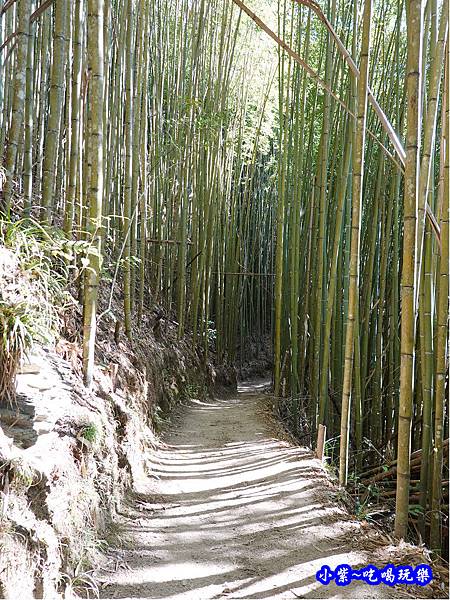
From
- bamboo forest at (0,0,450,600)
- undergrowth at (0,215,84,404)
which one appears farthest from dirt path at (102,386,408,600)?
undergrowth at (0,215,84,404)

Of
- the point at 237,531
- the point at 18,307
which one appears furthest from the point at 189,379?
the point at 18,307

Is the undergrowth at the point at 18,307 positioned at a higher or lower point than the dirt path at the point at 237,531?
higher

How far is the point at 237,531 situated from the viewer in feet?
7.86

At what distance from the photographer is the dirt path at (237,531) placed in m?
1.93

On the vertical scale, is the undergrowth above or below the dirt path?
above

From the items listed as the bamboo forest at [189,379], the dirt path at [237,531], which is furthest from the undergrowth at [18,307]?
the dirt path at [237,531]

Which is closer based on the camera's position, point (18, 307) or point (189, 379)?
point (18, 307)

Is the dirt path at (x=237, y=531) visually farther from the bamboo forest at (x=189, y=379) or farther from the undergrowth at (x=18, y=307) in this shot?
the undergrowth at (x=18, y=307)

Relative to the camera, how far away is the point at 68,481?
2.03 metres

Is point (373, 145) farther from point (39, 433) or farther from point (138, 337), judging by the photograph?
point (39, 433)

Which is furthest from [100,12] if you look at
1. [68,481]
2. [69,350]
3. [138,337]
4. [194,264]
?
[194,264]

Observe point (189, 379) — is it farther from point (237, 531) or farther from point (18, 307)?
point (18, 307)

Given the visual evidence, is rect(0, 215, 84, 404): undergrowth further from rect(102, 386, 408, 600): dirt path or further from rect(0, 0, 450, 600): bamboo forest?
rect(102, 386, 408, 600): dirt path

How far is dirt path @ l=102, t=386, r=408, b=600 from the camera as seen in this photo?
1927 millimetres
